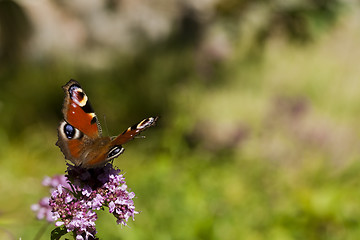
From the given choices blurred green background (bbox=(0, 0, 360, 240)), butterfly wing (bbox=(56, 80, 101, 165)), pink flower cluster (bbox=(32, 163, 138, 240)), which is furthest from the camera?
blurred green background (bbox=(0, 0, 360, 240))

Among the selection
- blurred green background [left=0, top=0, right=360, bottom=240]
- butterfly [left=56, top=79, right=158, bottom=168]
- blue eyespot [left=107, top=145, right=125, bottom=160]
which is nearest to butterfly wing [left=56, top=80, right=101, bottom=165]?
butterfly [left=56, top=79, right=158, bottom=168]

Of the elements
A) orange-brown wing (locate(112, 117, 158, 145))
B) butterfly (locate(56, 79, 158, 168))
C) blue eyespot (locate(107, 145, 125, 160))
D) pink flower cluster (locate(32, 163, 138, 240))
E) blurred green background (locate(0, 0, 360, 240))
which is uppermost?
blurred green background (locate(0, 0, 360, 240))

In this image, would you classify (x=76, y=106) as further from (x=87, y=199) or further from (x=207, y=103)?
(x=207, y=103)

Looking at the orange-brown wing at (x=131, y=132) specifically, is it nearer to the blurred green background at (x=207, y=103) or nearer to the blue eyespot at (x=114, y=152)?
the blue eyespot at (x=114, y=152)

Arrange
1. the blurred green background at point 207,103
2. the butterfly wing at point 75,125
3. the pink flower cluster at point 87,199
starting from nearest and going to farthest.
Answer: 1. the pink flower cluster at point 87,199
2. the butterfly wing at point 75,125
3. the blurred green background at point 207,103

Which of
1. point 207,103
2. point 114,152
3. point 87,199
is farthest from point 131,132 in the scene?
point 207,103

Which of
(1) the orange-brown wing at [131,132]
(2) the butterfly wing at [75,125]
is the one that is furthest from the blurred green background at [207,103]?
(1) the orange-brown wing at [131,132]

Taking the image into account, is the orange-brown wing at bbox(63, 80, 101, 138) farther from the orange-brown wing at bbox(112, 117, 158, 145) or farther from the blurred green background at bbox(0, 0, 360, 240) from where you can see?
the blurred green background at bbox(0, 0, 360, 240)
